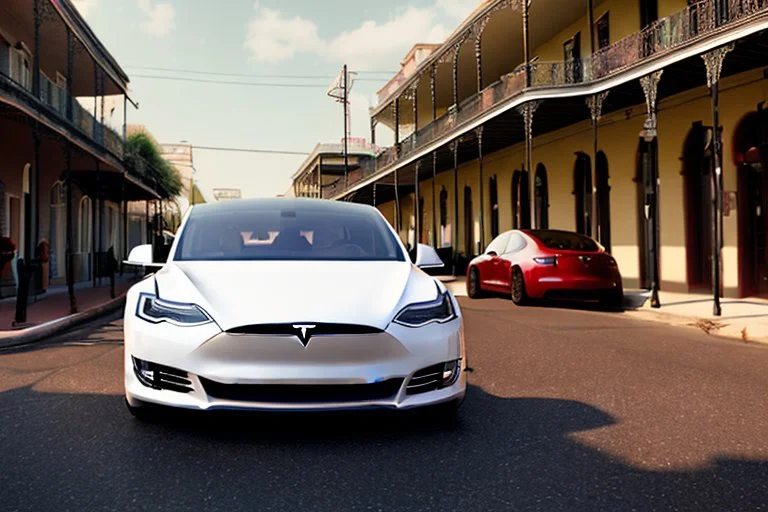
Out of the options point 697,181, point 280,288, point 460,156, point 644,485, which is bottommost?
point 644,485

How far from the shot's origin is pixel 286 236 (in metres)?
4.98

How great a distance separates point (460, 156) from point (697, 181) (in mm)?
13820

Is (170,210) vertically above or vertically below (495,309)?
above

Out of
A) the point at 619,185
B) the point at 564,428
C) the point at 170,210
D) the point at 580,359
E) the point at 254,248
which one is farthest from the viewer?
the point at 170,210

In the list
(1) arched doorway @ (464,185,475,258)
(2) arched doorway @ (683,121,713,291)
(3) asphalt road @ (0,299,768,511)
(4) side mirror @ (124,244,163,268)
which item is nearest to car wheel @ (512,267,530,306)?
(2) arched doorway @ (683,121,713,291)

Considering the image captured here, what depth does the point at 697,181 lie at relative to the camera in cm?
1546

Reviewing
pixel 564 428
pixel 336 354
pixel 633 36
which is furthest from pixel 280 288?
pixel 633 36

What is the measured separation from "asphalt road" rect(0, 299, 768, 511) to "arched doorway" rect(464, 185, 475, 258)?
24.2m

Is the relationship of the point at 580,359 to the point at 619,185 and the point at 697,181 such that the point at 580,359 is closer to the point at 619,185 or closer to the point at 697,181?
the point at 697,181

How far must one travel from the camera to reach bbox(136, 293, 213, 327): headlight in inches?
146

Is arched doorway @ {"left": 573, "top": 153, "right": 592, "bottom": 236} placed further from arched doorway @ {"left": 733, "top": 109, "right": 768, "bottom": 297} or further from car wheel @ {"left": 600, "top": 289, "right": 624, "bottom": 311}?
car wheel @ {"left": 600, "top": 289, "right": 624, "bottom": 311}

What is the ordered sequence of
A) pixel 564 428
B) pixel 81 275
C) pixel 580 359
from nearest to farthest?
pixel 564 428, pixel 580 359, pixel 81 275

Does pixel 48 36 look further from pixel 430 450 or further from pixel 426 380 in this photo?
pixel 430 450

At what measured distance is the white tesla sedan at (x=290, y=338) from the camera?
359 centimetres
